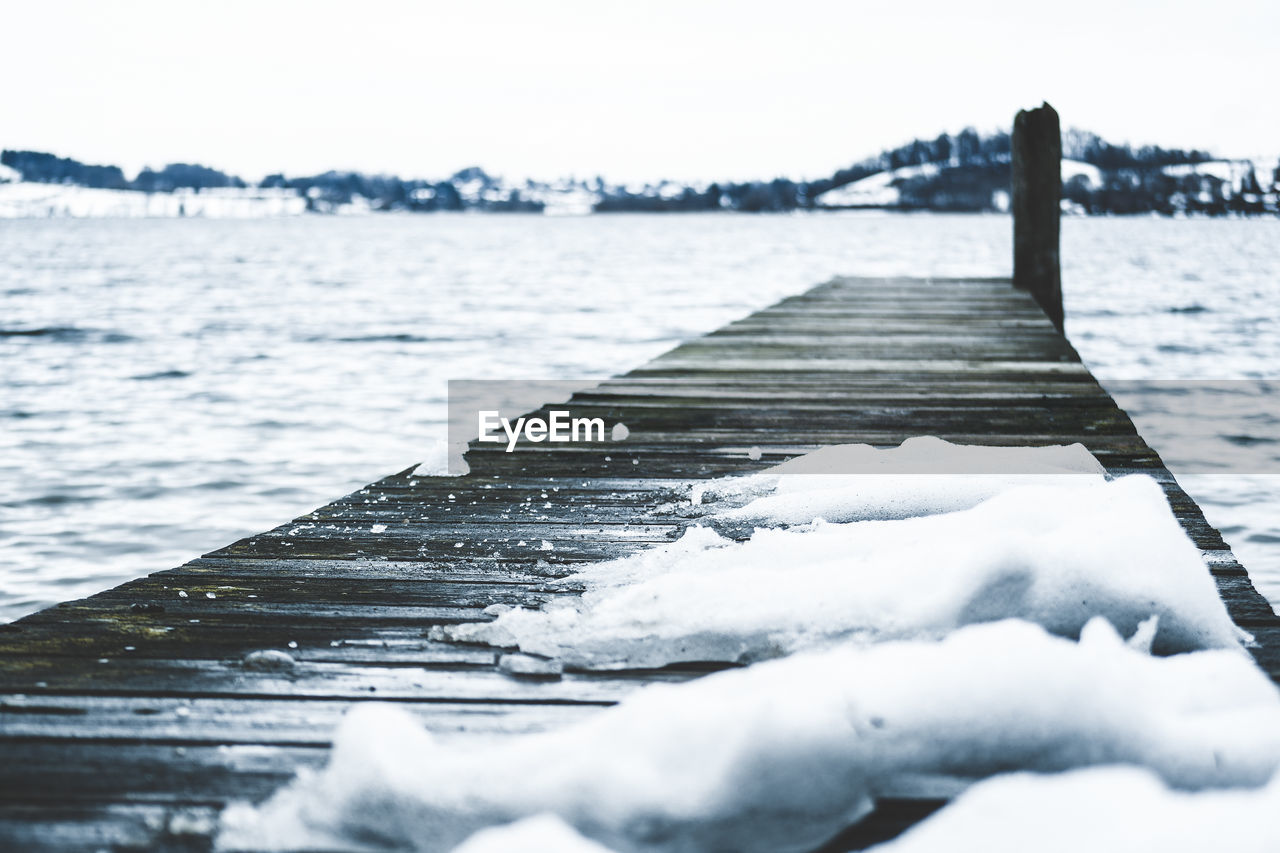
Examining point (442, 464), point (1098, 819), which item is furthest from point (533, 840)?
point (442, 464)

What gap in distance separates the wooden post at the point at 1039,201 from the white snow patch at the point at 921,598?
8.10 metres

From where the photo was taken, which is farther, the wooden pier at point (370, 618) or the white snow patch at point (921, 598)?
the white snow patch at point (921, 598)

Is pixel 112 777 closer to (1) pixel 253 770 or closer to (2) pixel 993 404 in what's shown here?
(1) pixel 253 770

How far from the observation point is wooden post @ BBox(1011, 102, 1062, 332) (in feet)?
31.8

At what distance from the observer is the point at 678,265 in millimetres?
→ 49562

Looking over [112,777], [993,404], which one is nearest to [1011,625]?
[112,777]

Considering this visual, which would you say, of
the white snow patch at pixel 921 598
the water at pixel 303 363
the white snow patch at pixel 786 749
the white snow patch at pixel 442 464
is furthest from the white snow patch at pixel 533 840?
the water at pixel 303 363

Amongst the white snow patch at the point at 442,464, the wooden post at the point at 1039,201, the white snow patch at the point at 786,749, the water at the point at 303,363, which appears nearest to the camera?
the white snow patch at the point at 786,749

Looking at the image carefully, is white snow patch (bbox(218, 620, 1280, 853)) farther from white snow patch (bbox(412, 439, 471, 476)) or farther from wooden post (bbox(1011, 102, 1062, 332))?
wooden post (bbox(1011, 102, 1062, 332))

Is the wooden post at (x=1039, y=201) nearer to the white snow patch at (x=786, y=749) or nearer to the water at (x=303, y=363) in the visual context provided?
the water at (x=303, y=363)

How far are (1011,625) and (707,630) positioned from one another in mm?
506

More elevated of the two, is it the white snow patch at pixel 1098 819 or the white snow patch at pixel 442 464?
the white snow patch at pixel 442 464

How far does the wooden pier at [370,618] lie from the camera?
1531 mm

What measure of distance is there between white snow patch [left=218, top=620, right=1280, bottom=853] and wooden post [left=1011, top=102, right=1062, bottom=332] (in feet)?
28.2
